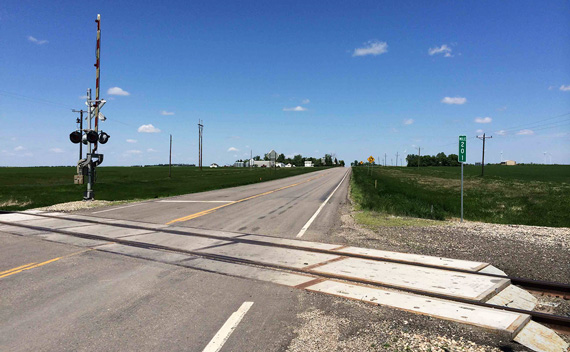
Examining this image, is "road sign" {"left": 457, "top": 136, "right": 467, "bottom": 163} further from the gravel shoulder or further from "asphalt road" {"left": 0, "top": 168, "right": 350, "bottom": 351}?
"asphalt road" {"left": 0, "top": 168, "right": 350, "bottom": 351}

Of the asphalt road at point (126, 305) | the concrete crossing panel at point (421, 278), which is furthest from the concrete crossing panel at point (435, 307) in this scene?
Result: the asphalt road at point (126, 305)

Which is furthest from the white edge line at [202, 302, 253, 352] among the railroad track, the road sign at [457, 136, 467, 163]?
the road sign at [457, 136, 467, 163]

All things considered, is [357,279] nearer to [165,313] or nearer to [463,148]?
[165,313]

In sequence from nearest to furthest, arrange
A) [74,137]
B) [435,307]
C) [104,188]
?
[435,307], [74,137], [104,188]

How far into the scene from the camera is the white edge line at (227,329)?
144 inches

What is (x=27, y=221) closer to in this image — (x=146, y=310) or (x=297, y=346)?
(x=146, y=310)

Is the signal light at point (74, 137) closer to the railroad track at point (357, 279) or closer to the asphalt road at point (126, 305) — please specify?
the railroad track at point (357, 279)

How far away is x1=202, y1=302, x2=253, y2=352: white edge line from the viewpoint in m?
3.66

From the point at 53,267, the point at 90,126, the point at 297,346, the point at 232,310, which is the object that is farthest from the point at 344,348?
the point at 90,126

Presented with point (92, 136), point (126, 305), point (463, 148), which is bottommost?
point (126, 305)

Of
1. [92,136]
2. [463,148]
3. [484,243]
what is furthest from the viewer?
[92,136]

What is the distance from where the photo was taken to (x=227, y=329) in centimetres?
405

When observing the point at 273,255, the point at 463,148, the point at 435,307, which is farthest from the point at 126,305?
the point at 463,148

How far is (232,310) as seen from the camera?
4.60m
